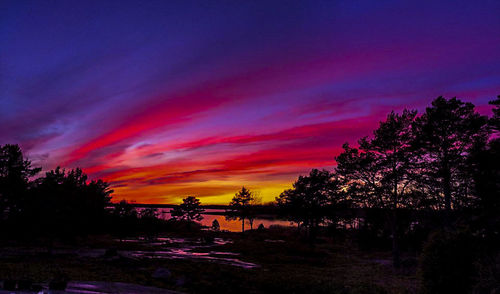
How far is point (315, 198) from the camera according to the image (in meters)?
56.7

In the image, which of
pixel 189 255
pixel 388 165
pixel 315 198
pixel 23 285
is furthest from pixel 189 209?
pixel 23 285

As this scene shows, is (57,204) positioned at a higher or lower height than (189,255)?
higher

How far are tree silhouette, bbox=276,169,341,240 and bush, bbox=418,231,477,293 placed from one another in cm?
4118

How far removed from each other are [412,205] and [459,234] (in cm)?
1926

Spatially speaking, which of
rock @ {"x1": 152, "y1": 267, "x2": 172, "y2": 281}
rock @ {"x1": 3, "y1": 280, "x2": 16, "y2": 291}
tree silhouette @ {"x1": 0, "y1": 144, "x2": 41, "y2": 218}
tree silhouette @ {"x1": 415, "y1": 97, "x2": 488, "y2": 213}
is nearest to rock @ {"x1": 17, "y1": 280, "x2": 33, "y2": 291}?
rock @ {"x1": 3, "y1": 280, "x2": 16, "y2": 291}

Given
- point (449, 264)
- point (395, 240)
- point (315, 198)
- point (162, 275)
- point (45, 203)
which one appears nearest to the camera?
point (449, 264)

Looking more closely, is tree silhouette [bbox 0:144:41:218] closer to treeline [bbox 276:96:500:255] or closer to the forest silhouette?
the forest silhouette

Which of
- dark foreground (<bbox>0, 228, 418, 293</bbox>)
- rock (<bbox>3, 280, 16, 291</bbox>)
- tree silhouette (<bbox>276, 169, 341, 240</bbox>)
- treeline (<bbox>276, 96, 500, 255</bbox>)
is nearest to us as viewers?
rock (<bbox>3, 280, 16, 291</bbox>)

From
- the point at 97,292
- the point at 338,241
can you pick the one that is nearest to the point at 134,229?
the point at 338,241

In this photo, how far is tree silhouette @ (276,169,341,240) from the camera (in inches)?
2206

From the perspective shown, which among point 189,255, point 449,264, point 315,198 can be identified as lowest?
point 189,255

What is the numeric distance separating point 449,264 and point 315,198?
141 feet

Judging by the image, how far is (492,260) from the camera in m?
14.1

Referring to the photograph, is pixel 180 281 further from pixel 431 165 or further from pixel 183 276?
pixel 431 165
